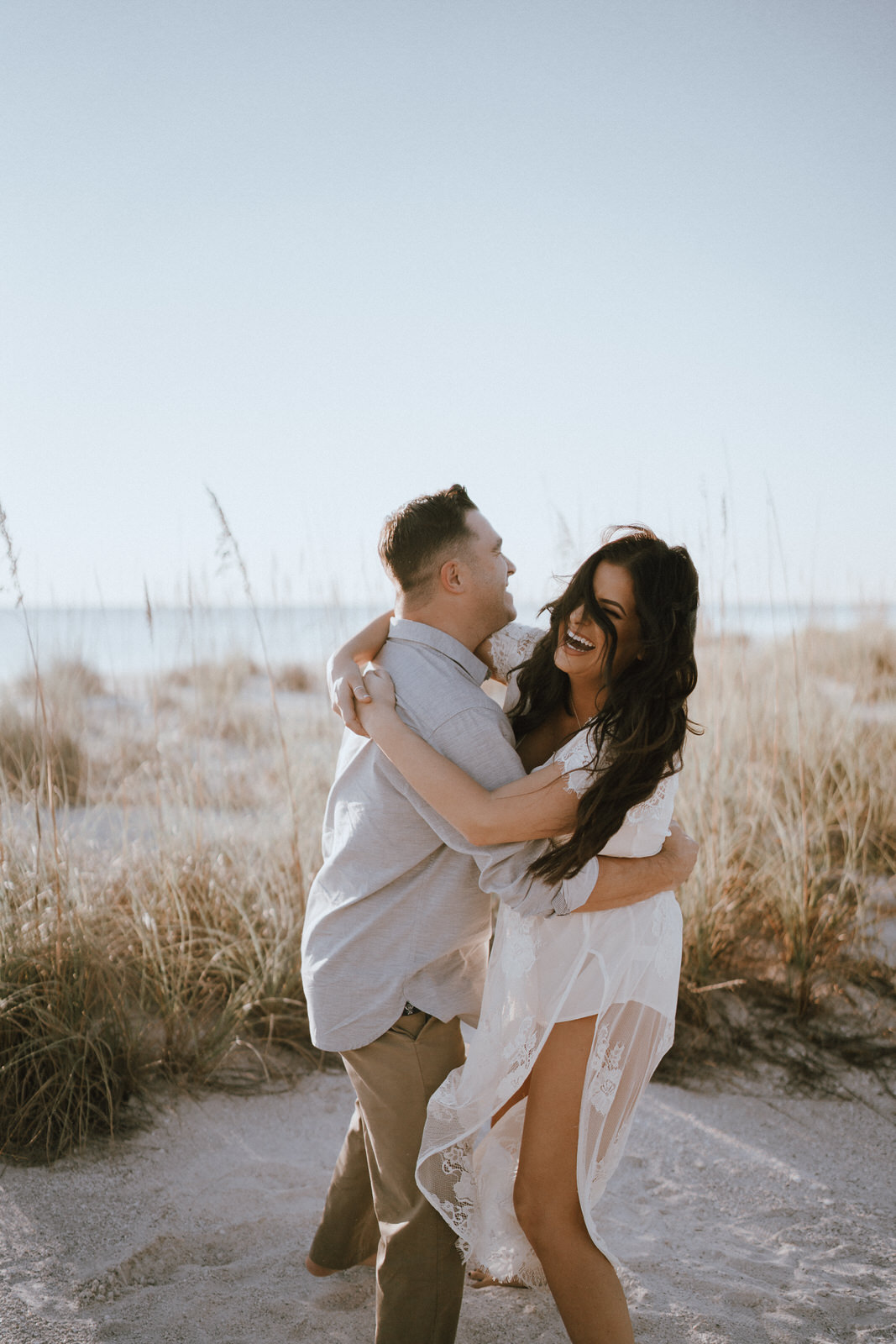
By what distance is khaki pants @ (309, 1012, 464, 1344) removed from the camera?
183 centimetres

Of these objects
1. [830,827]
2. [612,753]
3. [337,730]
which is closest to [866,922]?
[830,827]

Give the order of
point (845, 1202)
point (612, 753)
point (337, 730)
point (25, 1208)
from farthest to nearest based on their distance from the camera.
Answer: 1. point (337, 730)
2. point (845, 1202)
3. point (25, 1208)
4. point (612, 753)

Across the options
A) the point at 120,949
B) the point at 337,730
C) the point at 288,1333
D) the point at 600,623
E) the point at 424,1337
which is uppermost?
the point at 600,623

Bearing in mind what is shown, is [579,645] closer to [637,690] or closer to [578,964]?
[637,690]

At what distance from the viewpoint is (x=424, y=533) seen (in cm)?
197

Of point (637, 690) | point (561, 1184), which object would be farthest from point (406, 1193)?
point (637, 690)

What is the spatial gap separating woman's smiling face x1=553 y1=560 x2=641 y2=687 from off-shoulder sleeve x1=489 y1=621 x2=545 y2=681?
0.27 m

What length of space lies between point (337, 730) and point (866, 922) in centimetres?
300

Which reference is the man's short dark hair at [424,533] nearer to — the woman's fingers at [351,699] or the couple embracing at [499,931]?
the couple embracing at [499,931]

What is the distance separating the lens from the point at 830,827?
4.47 meters

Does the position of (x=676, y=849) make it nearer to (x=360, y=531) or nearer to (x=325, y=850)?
(x=325, y=850)

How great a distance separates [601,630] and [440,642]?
0.35 metres

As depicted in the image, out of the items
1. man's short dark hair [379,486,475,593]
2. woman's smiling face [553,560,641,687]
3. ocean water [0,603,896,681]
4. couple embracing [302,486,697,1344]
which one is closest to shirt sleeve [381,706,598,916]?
couple embracing [302,486,697,1344]

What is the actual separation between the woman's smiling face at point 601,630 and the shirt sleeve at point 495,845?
225 millimetres
